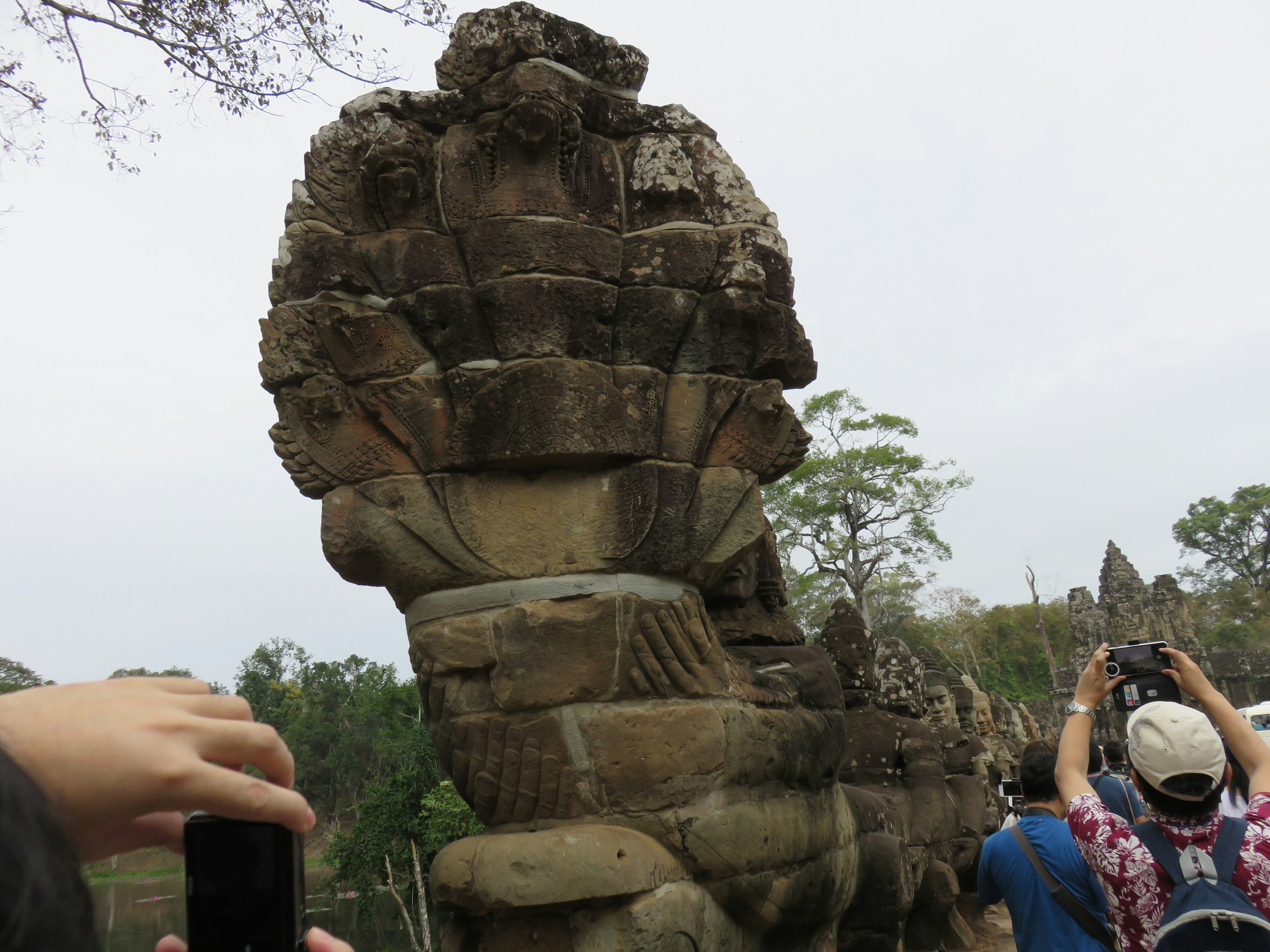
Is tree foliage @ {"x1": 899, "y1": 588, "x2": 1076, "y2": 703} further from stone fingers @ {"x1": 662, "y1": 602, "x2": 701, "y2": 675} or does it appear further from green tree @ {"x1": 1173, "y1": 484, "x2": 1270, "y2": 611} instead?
stone fingers @ {"x1": 662, "y1": 602, "x2": 701, "y2": 675}

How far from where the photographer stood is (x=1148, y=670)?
2.14 metres

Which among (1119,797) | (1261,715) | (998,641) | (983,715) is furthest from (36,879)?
(998,641)

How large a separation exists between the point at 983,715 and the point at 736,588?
9.92m

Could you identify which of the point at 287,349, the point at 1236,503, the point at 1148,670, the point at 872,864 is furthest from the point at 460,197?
the point at 1236,503

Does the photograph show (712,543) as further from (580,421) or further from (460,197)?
(460,197)

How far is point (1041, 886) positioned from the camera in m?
2.44

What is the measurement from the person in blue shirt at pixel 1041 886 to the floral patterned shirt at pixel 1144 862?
476mm

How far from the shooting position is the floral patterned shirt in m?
1.65

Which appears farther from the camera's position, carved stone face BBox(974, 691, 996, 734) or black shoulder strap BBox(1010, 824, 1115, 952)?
carved stone face BBox(974, 691, 996, 734)

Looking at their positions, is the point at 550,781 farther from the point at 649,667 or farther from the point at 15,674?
the point at 15,674

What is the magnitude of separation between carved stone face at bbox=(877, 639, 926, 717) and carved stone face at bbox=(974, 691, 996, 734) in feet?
16.8

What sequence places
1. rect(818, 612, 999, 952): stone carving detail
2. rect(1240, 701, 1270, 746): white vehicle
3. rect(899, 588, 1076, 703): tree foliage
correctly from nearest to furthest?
rect(818, 612, 999, 952): stone carving detail < rect(1240, 701, 1270, 746): white vehicle < rect(899, 588, 1076, 703): tree foliage

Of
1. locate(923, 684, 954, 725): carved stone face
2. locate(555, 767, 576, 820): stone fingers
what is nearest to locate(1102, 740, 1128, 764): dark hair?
locate(923, 684, 954, 725): carved stone face

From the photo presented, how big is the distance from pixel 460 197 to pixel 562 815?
184 centimetres
